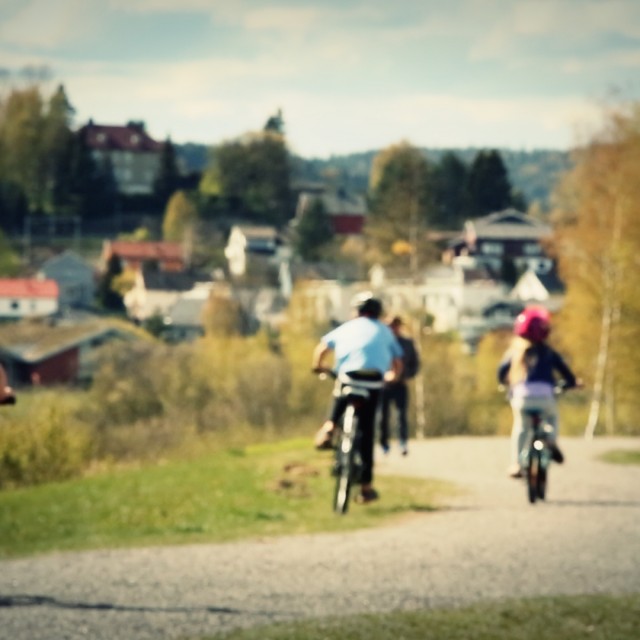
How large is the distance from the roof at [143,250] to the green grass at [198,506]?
50287 millimetres

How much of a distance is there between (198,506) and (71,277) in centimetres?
4967

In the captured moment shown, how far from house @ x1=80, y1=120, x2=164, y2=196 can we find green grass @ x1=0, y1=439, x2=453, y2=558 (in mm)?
57909

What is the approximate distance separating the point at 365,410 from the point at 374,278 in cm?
4655

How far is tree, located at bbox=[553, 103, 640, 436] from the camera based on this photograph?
40.9m

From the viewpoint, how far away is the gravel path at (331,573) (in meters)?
8.75

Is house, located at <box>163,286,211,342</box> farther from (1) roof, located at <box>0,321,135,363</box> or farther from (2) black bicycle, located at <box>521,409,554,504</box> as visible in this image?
(2) black bicycle, located at <box>521,409,554,504</box>

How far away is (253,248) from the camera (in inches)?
3189

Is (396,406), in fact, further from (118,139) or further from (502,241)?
(118,139)

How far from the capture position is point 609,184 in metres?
42.7

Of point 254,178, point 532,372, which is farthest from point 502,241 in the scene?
point 532,372

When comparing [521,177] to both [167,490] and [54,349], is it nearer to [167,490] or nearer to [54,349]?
[54,349]

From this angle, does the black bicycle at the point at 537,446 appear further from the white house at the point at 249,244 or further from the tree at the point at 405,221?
the white house at the point at 249,244

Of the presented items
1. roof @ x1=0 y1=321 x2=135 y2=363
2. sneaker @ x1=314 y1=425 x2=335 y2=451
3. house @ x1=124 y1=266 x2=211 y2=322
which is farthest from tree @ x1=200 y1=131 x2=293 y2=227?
sneaker @ x1=314 y1=425 x2=335 y2=451

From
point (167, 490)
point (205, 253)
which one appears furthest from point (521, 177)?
point (167, 490)
